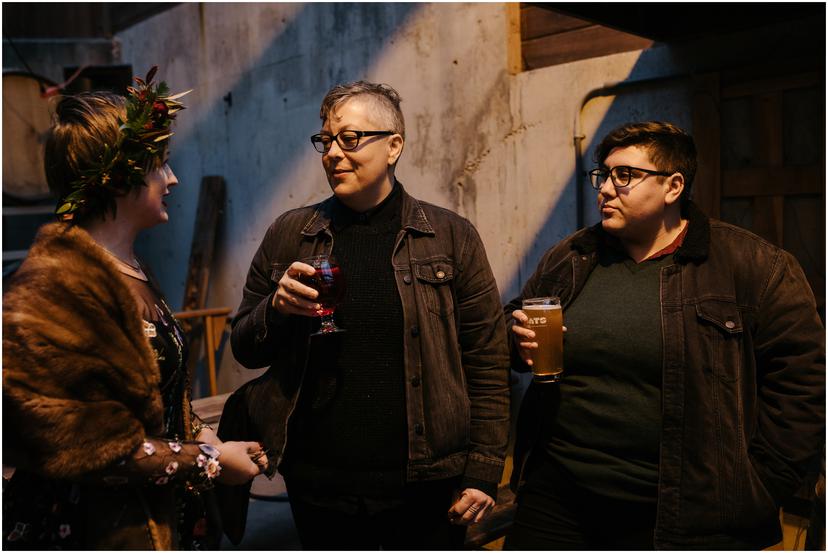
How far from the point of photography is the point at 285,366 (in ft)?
7.48

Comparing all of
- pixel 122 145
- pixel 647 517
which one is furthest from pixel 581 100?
pixel 122 145

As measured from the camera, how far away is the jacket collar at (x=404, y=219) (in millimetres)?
2354

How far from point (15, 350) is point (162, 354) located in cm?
35

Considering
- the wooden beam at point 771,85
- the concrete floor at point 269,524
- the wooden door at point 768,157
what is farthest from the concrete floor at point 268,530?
the wooden beam at point 771,85

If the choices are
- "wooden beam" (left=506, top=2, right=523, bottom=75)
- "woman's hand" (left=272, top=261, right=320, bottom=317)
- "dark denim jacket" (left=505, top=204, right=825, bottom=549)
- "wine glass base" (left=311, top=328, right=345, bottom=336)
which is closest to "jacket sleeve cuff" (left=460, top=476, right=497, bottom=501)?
"dark denim jacket" (left=505, top=204, right=825, bottom=549)

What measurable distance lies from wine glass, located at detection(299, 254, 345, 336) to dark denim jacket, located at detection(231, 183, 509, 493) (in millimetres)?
188

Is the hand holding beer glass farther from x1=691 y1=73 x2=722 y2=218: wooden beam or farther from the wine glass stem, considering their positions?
x1=691 y1=73 x2=722 y2=218: wooden beam

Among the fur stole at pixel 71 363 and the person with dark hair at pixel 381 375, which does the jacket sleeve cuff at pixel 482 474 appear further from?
the fur stole at pixel 71 363

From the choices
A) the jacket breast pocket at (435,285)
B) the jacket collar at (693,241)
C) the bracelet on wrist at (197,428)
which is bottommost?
the bracelet on wrist at (197,428)

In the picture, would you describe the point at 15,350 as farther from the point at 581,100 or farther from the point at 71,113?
the point at 581,100

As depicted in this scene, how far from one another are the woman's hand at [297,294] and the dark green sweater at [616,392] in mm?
808

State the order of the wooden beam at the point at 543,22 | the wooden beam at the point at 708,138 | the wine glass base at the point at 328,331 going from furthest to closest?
the wooden beam at the point at 543,22, the wooden beam at the point at 708,138, the wine glass base at the point at 328,331

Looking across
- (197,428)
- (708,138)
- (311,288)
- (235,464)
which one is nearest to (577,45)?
(708,138)

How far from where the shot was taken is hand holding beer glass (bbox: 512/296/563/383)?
2.25 m
